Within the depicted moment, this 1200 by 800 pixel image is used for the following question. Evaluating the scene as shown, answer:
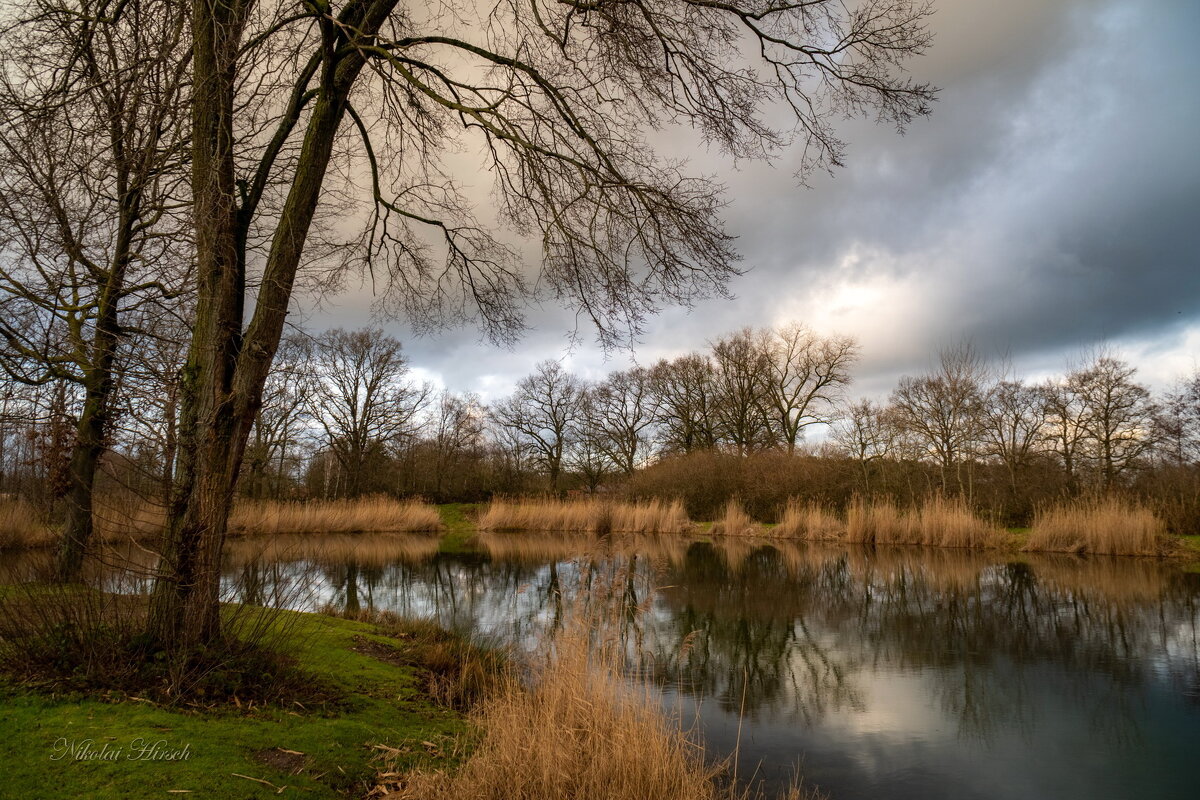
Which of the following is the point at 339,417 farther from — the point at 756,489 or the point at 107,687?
the point at 107,687

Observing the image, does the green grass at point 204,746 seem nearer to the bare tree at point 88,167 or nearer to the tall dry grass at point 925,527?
the bare tree at point 88,167

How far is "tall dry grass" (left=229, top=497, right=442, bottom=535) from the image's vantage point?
20611mm

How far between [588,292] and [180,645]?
124 inches

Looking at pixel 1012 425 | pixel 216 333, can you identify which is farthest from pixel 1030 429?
pixel 216 333

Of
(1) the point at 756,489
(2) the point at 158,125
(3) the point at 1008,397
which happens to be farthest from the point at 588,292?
(3) the point at 1008,397

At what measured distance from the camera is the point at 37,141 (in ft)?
15.0

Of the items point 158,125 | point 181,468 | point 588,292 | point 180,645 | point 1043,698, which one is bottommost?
point 1043,698

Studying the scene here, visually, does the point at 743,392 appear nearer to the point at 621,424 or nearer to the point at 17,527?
the point at 621,424

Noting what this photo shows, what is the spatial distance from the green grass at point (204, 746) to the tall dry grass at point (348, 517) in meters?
16.1

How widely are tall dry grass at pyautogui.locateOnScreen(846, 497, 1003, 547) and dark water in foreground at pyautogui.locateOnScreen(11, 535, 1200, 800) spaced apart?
3.00 metres

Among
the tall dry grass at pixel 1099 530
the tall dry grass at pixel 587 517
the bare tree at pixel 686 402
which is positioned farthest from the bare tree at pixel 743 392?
the tall dry grass at pixel 1099 530

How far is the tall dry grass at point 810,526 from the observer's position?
1845 cm

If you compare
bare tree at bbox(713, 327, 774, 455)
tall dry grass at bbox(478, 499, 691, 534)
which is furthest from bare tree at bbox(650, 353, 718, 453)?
tall dry grass at bbox(478, 499, 691, 534)

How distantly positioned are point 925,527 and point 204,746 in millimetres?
16573
